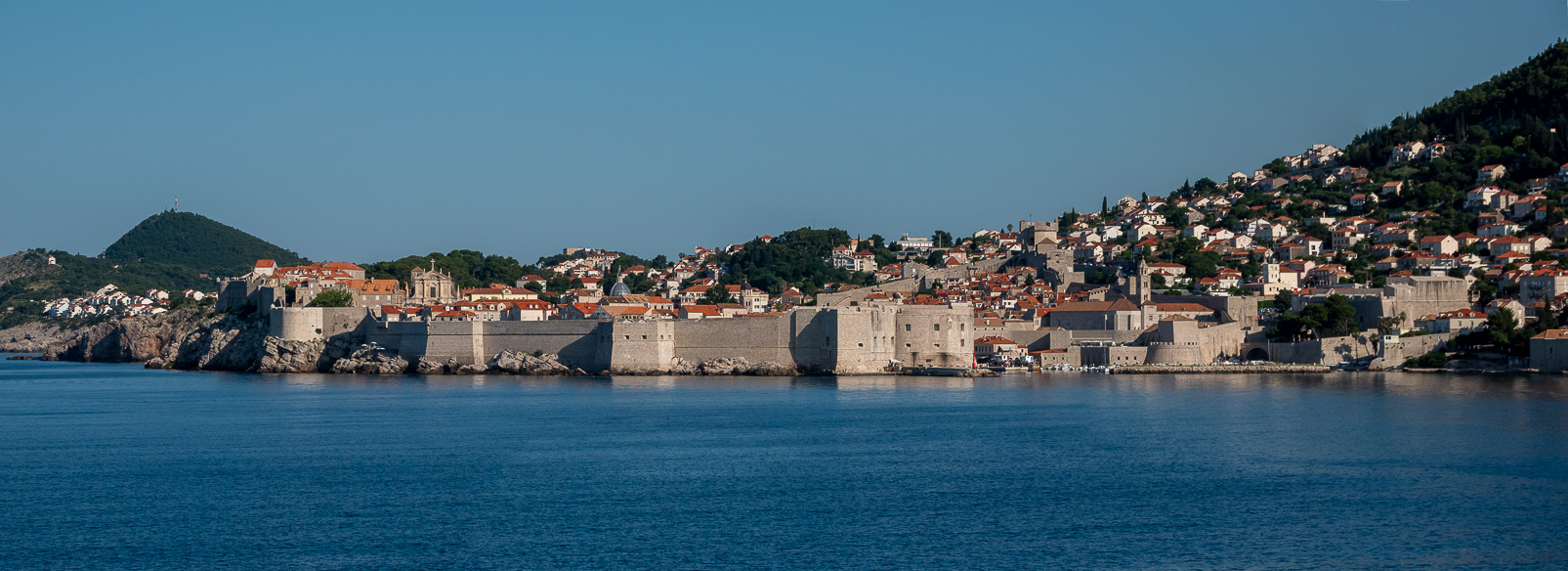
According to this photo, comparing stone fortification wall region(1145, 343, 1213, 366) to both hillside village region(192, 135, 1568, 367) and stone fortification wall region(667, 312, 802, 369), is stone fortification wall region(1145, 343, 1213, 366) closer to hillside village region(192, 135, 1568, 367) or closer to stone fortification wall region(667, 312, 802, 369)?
hillside village region(192, 135, 1568, 367)

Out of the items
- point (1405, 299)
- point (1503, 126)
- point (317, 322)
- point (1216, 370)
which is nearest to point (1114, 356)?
point (1216, 370)

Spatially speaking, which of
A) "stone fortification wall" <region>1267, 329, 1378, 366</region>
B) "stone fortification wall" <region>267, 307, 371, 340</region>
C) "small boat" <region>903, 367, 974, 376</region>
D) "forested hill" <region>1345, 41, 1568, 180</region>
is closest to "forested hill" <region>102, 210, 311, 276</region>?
"stone fortification wall" <region>267, 307, 371, 340</region>

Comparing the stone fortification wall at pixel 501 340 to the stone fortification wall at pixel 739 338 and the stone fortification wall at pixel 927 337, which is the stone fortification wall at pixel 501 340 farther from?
the stone fortification wall at pixel 927 337

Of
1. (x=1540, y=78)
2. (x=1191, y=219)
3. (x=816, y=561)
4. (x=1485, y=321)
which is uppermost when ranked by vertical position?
(x=1540, y=78)

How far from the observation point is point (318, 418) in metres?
22.4

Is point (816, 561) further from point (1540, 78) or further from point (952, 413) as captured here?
point (1540, 78)

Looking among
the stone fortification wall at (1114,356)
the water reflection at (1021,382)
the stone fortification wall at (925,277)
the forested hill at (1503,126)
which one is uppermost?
the forested hill at (1503,126)

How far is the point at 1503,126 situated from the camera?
174 ft

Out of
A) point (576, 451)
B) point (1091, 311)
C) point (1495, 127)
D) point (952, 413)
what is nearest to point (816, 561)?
point (576, 451)

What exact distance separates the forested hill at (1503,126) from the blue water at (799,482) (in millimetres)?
26503

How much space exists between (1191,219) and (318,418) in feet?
131

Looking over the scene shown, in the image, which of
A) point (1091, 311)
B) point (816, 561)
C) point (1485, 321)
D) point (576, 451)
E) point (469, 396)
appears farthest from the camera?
point (1091, 311)

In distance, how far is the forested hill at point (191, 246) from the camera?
108 m

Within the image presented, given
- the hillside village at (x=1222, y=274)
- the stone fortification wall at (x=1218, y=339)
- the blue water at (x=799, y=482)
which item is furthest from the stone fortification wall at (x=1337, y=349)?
the blue water at (x=799, y=482)
